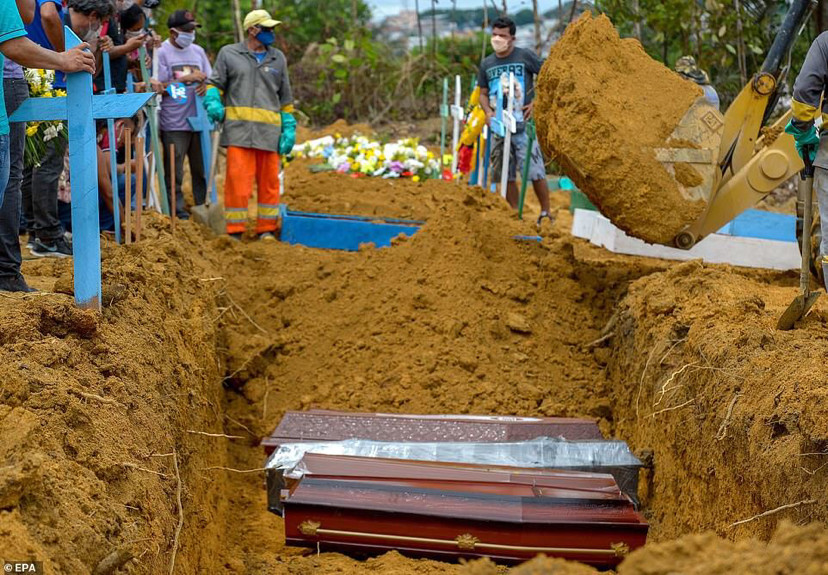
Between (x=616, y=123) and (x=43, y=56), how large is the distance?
367cm

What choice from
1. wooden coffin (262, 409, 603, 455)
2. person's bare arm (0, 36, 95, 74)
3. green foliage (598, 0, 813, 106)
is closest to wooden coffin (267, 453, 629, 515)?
wooden coffin (262, 409, 603, 455)

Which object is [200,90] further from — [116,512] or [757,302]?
[116,512]

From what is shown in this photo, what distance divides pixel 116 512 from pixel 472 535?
1757 mm

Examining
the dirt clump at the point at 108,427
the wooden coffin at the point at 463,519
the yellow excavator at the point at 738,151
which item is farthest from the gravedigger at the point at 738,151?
the dirt clump at the point at 108,427

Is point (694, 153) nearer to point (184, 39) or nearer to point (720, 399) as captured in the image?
point (720, 399)

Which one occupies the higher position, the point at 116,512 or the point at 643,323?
the point at 116,512

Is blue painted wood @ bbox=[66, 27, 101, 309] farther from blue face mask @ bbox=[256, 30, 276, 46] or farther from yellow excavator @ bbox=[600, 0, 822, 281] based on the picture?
blue face mask @ bbox=[256, 30, 276, 46]

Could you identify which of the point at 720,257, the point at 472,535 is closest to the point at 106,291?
the point at 472,535

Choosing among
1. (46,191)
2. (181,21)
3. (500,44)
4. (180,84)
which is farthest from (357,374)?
(500,44)

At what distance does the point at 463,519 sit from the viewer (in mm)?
4258

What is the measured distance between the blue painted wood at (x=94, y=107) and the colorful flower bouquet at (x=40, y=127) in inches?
36.0

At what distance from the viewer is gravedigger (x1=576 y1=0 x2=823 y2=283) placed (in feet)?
20.4

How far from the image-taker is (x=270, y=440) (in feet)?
17.2

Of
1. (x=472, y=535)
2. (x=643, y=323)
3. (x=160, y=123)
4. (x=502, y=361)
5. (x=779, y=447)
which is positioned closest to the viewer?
(x=779, y=447)
